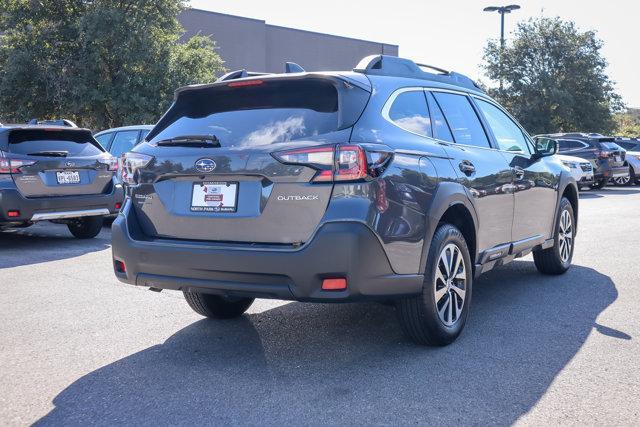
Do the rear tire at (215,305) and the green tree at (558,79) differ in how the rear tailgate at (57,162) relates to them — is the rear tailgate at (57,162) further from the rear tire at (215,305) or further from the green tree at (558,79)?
the green tree at (558,79)

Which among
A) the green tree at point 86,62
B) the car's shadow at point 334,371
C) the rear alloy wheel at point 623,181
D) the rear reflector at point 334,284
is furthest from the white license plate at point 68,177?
the rear alloy wheel at point 623,181

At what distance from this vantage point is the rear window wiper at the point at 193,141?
425 cm

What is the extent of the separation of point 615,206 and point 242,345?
13275 mm

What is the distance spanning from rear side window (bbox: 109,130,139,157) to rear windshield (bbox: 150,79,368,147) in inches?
309

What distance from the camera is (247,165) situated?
158 inches

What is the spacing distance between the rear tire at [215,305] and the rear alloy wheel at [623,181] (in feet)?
69.7

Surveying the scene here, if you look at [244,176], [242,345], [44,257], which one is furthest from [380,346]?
[44,257]

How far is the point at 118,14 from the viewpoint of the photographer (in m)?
24.0

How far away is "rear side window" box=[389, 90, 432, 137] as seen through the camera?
175 inches

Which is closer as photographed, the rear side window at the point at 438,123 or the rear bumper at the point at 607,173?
the rear side window at the point at 438,123

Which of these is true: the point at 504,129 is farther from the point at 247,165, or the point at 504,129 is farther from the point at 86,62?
the point at 86,62

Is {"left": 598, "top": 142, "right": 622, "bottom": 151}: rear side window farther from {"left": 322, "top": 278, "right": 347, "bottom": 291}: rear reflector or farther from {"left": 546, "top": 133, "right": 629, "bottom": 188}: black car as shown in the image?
{"left": 322, "top": 278, "right": 347, "bottom": 291}: rear reflector

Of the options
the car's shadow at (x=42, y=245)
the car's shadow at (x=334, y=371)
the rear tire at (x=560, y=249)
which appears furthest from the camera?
the car's shadow at (x=42, y=245)

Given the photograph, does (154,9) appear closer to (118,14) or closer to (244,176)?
(118,14)
